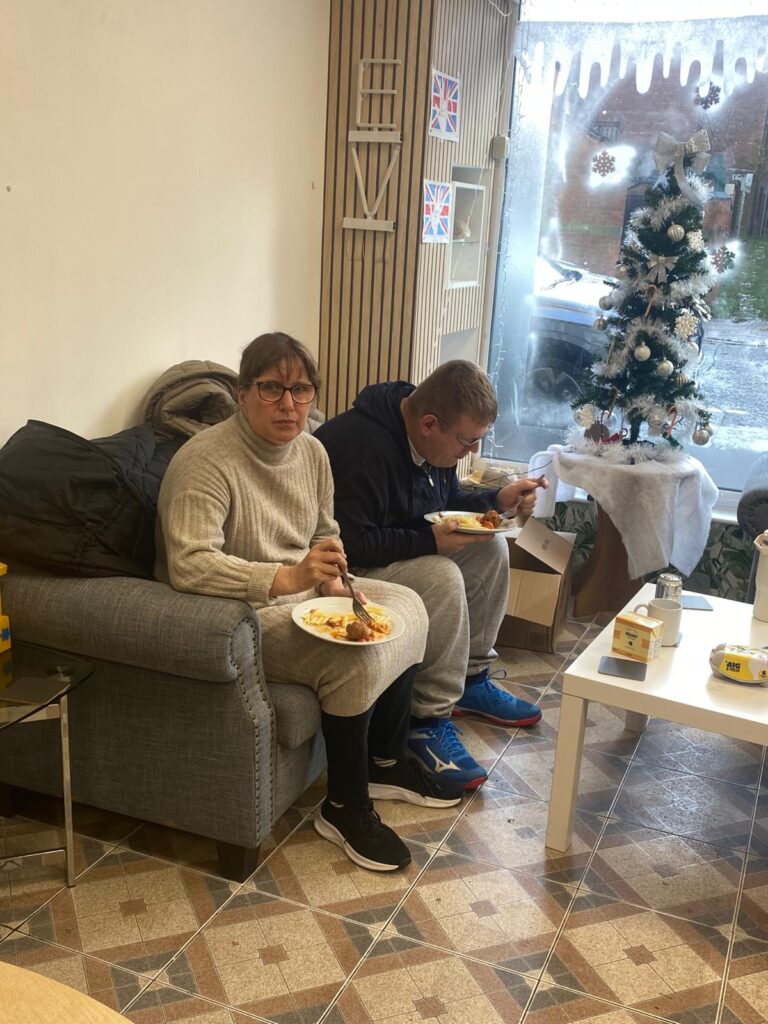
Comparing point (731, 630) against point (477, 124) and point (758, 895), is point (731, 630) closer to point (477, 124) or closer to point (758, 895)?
point (758, 895)

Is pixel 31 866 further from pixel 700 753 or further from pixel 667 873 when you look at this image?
pixel 700 753

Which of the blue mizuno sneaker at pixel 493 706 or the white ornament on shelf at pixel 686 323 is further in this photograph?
the white ornament on shelf at pixel 686 323

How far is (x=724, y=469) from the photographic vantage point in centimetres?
455

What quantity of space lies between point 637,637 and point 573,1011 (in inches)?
35.7

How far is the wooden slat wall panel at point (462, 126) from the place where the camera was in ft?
12.8

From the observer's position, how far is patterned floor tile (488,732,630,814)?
9.05 feet

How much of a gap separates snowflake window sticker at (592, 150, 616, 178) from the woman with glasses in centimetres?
254

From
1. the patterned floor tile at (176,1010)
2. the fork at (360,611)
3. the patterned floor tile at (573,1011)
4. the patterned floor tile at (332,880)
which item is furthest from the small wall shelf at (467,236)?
the patterned floor tile at (176,1010)

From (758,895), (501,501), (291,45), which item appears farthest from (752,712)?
(291,45)

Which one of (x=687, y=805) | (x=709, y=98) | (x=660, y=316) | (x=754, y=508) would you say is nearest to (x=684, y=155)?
(x=709, y=98)

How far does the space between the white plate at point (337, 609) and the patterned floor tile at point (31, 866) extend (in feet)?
2.36

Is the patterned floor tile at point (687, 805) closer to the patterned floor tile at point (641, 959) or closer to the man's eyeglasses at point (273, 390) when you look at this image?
the patterned floor tile at point (641, 959)

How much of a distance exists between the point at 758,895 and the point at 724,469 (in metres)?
2.52

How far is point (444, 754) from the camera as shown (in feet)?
9.14
